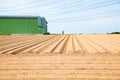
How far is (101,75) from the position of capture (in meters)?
4.68

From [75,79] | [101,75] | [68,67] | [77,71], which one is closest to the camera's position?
[75,79]

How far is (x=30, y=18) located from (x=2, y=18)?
6.19m

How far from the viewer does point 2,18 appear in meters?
46.4

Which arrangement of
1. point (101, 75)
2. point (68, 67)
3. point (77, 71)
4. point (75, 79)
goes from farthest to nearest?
1. point (68, 67)
2. point (77, 71)
3. point (101, 75)
4. point (75, 79)

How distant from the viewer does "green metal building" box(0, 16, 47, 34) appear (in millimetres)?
43625

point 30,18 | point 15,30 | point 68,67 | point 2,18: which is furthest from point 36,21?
point 68,67

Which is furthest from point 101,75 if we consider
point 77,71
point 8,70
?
point 8,70

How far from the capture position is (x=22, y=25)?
1745 inches

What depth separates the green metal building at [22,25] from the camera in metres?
43.6

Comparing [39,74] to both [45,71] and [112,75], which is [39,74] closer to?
[45,71]

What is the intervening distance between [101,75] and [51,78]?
106cm

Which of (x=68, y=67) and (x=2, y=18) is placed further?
(x=2, y=18)

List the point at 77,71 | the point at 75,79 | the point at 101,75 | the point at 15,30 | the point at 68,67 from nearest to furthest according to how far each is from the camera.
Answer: the point at 75,79, the point at 101,75, the point at 77,71, the point at 68,67, the point at 15,30

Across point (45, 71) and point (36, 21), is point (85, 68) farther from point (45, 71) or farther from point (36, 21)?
point (36, 21)
